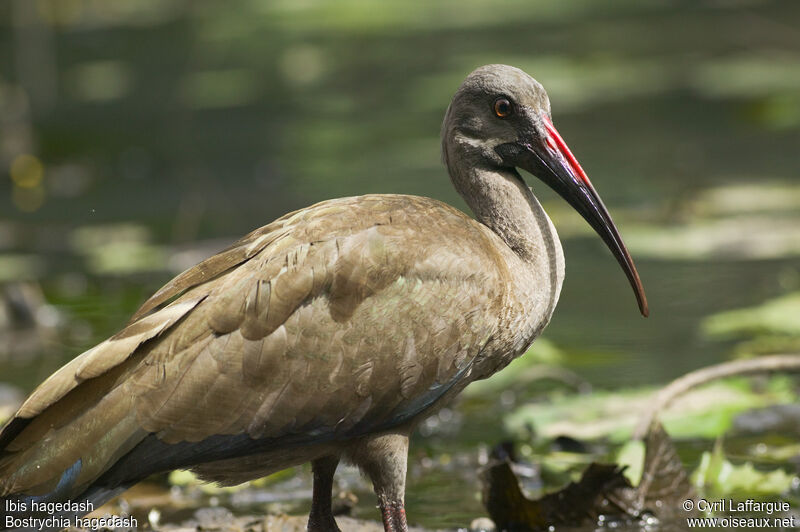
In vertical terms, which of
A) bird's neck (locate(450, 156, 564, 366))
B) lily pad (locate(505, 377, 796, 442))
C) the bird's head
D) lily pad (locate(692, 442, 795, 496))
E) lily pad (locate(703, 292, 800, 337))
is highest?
the bird's head

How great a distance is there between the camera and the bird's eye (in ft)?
17.8

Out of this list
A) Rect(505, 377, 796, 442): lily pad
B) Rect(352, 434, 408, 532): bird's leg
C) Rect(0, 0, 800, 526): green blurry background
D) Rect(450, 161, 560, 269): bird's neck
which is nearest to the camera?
Rect(352, 434, 408, 532): bird's leg

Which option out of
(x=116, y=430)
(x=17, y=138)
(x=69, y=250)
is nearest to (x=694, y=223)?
(x=69, y=250)

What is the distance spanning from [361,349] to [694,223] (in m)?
5.80

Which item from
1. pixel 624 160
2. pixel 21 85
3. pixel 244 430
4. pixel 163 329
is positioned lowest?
pixel 244 430

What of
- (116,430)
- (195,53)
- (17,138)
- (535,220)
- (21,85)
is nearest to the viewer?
(116,430)

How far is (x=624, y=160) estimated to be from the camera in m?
12.9

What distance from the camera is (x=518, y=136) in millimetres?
5438

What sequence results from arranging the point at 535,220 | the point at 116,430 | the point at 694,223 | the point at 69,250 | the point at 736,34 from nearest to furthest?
the point at 116,430, the point at 535,220, the point at 694,223, the point at 69,250, the point at 736,34

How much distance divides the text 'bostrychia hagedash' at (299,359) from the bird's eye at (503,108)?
48 centimetres

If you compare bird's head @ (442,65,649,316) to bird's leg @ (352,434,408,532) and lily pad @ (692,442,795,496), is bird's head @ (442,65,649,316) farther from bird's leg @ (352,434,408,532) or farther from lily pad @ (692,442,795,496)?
bird's leg @ (352,434,408,532)

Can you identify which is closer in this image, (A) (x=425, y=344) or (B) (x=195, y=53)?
(A) (x=425, y=344)

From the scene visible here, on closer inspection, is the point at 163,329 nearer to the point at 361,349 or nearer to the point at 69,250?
the point at 361,349

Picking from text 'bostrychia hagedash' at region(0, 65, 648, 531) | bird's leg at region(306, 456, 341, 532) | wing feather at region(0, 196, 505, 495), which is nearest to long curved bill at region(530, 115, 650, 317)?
text 'bostrychia hagedash' at region(0, 65, 648, 531)
